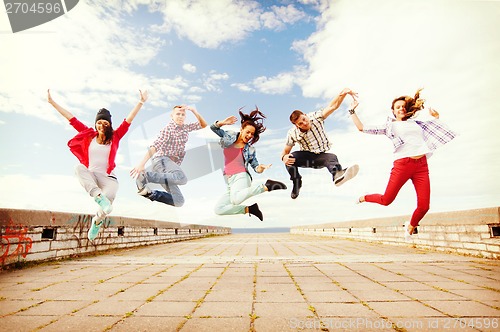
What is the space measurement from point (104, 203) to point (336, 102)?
170 centimetres

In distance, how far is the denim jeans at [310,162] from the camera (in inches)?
77.6

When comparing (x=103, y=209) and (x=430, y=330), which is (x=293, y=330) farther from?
(x=103, y=209)

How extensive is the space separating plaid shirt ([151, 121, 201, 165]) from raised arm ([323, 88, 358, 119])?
87 centimetres

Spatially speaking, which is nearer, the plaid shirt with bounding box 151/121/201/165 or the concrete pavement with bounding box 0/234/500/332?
the plaid shirt with bounding box 151/121/201/165

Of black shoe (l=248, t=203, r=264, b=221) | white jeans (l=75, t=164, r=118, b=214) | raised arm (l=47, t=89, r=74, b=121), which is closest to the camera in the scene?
black shoe (l=248, t=203, r=264, b=221)

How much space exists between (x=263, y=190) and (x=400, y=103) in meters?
1.21

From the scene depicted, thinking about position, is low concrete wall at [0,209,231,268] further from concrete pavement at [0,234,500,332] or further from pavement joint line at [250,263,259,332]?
pavement joint line at [250,263,259,332]

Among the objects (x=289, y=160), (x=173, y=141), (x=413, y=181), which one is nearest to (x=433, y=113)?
(x=413, y=181)

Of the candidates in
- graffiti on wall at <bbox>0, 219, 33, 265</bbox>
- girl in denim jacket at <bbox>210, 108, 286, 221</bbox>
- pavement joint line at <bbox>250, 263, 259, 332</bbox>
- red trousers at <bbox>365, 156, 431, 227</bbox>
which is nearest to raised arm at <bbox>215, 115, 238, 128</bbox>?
girl in denim jacket at <bbox>210, 108, 286, 221</bbox>

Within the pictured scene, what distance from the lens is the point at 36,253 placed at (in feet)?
20.2

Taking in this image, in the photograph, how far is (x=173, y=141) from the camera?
6.50 ft

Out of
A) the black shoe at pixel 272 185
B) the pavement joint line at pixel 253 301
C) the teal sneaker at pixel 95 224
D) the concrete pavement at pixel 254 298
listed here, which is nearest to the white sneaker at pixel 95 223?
the teal sneaker at pixel 95 224

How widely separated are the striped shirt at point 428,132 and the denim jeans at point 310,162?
40 centimetres

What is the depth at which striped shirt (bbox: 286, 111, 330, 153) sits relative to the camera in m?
2.02
